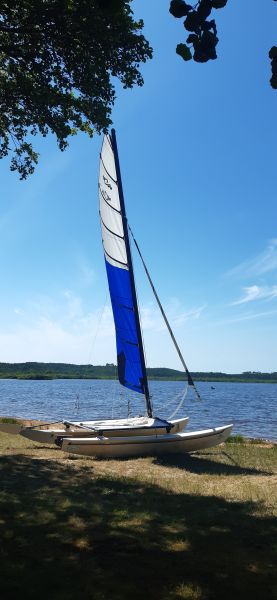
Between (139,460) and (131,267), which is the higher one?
(131,267)

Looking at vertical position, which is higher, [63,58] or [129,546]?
[63,58]

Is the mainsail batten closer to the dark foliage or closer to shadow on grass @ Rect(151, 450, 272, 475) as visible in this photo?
shadow on grass @ Rect(151, 450, 272, 475)

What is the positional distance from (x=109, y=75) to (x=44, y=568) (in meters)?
14.4

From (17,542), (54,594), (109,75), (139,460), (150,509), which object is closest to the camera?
(54,594)

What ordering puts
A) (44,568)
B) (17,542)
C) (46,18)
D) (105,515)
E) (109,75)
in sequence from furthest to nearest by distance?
(109,75) < (46,18) < (105,515) < (17,542) < (44,568)

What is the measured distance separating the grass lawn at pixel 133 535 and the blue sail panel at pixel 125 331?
654cm

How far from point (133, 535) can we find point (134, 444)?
10.1 meters

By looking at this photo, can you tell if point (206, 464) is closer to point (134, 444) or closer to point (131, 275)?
point (134, 444)

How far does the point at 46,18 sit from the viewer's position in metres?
12.6

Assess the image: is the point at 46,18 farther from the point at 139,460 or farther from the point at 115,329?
the point at 139,460

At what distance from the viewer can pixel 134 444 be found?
17.2m

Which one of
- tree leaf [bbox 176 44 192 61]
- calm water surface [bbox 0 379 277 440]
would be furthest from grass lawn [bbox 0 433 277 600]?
calm water surface [bbox 0 379 277 440]

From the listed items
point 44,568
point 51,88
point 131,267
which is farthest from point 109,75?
point 44,568

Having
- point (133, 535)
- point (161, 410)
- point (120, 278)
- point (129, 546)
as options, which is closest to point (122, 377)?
point (120, 278)
